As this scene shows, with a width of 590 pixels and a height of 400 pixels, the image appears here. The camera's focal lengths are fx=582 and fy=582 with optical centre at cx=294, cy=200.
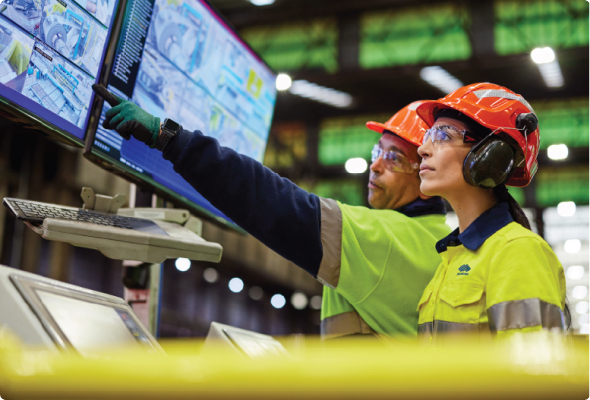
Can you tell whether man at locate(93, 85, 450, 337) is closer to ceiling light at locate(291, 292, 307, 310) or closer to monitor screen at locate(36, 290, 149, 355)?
monitor screen at locate(36, 290, 149, 355)

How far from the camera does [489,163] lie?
167 centimetres

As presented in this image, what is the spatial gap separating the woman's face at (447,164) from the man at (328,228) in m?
0.21

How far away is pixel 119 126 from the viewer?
1575 millimetres

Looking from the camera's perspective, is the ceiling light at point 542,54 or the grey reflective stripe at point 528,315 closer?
the grey reflective stripe at point 528,315

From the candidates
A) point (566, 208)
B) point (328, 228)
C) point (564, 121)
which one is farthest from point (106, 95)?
point (566, 208)

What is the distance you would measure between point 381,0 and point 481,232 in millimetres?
9456

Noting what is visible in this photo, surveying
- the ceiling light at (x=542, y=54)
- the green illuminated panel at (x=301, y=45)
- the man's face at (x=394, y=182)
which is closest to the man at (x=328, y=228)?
the man's face at (x=394, y=182)

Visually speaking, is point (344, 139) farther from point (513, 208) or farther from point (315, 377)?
point (315, 377)

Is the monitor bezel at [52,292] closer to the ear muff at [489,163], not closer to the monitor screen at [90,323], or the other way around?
the monitor screen at [90,323]

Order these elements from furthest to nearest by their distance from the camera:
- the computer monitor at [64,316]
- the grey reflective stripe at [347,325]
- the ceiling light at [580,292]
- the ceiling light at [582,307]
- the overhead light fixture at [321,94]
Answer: the ceiling light at [582,307], the ceiling light at [580,292], the overhead light fixture at [321,94], the grey reflective stripe at [347,325], the computer monitor at [64,316]

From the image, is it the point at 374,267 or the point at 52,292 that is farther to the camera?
the point at 374,267

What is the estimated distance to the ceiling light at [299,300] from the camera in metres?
16.8

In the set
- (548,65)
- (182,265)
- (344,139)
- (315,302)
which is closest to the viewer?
(548,65)

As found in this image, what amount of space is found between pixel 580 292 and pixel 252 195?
23401mm
